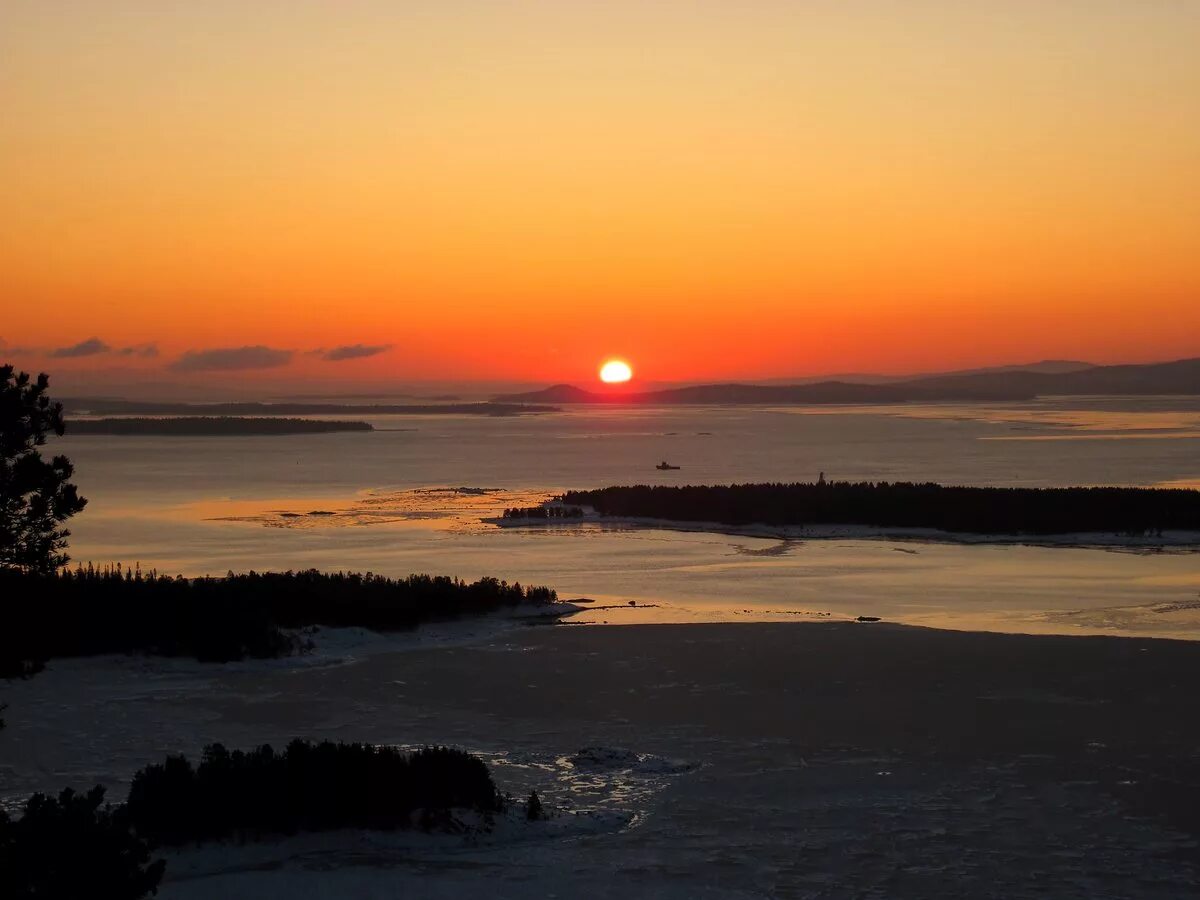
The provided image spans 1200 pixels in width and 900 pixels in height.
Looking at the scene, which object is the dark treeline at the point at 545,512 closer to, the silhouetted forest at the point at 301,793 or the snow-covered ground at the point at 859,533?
the snow-covered ground at the point at 859,533

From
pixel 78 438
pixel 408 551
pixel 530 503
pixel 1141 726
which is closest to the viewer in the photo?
pixel 1141 726

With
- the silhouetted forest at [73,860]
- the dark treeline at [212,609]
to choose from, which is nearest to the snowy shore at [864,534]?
the dark treeline at [212,609]

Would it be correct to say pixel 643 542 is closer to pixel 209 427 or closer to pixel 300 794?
pixel 300 794

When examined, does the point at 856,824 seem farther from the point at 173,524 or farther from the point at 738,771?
the point at 173,524

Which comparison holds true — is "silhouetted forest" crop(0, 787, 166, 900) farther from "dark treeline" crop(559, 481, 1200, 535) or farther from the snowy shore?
"dark treeline" crop(559, 481, 1200, 535)

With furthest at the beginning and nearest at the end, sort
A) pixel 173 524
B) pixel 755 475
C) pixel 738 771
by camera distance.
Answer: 1. pixel 755 475
2. pixel 173 524
3. pixel 738 771

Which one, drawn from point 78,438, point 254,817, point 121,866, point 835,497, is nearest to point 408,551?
point 835,497

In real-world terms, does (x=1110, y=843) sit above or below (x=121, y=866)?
below
